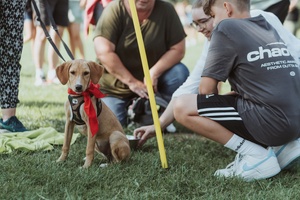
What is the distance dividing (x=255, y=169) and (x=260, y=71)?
58 centimetres

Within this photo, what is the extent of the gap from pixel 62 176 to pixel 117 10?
2.16 meters

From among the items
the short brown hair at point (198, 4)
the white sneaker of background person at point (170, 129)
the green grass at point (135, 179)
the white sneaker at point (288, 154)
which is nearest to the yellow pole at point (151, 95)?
the green grass at point (135, 179)

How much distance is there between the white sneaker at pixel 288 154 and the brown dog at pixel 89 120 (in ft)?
3.14

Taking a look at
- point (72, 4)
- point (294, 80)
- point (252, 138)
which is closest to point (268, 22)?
point (294, 80)

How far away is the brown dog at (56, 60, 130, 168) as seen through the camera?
10.8 ft

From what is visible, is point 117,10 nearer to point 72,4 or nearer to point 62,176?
point 62,176

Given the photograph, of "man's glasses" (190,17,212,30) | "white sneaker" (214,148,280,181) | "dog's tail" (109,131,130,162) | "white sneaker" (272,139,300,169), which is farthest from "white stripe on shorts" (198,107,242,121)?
"man's glasses" (190,17,212,30)

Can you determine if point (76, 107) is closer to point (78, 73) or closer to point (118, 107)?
point (78, 73)

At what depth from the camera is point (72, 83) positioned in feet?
10.8

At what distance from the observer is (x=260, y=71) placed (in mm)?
3178

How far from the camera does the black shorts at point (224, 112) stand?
3312 mm

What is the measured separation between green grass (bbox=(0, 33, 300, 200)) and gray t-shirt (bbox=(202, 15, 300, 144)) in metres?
0.35

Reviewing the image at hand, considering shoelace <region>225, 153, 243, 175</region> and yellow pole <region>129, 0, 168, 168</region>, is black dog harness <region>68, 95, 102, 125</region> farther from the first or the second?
shoelace <region>225, 153, 243, 175</region>

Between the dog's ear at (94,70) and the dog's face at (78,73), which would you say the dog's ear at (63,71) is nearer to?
the dog's face at (78,73)
